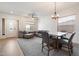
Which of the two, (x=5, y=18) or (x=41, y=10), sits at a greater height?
(x=41, y=10)

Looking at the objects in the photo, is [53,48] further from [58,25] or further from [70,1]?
[70,1]

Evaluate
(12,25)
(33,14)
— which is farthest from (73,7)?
(12,25)

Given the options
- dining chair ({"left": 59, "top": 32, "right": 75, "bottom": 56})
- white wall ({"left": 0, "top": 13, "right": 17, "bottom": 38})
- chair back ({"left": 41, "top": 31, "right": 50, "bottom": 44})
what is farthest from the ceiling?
dining chair ({"left": 59, "top": 32, "right": 75, "bottom": 56})

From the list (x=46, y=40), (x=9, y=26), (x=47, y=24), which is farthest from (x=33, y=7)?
(x=46, y=40)

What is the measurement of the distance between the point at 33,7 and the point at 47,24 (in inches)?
19.8

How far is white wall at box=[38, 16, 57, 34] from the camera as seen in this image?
2.27 meters

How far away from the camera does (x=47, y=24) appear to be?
7.59ft

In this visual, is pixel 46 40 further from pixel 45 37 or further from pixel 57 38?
pixel 57 38

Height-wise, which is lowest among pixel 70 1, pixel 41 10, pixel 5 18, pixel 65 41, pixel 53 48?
pixel 53 48

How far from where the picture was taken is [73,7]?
2117 millimetres

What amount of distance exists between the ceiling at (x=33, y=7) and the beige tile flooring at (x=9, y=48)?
2.19 ft

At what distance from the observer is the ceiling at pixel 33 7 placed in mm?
2162

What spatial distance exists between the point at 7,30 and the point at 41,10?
91 centimetres

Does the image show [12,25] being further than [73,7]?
Yes
